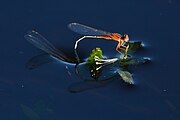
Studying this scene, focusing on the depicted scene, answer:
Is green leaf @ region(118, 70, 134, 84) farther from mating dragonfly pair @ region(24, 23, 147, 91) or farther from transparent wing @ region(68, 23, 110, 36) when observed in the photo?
transparent wing @ region(68, 23, 110, 36)

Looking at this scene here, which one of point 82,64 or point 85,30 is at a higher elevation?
point 85,30

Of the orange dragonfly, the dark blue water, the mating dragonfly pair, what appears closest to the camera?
the dark blue water

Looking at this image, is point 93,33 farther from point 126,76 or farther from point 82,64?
point 126,76

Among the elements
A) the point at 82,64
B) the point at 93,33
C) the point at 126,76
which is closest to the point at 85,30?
the point at 93,33

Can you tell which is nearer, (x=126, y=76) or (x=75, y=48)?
(x=126, y=76)

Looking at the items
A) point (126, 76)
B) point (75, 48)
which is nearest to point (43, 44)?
point (75, 48)

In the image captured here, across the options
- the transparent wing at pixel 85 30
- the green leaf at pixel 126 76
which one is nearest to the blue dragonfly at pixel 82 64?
the green leaf at pixel 126 76

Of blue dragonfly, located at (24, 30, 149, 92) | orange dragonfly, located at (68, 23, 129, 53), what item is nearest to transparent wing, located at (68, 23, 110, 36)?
orange dragonfly, located at (68, 23, 129, 53)

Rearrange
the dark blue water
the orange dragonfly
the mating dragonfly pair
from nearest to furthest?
the dark blue water → the mating dragonfly pair → the orange dragonfly
